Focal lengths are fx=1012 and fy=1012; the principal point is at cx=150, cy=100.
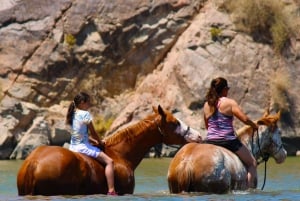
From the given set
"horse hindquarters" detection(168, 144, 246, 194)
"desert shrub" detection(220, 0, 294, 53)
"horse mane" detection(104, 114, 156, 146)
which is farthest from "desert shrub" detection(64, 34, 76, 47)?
"horse hindquarters" detection(168, 144, 246, 194)

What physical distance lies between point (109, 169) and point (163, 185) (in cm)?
621

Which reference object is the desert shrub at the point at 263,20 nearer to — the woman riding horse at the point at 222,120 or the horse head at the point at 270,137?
the horse head at the point at 270,137

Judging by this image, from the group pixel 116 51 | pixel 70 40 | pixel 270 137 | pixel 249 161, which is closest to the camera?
pixel 249 161

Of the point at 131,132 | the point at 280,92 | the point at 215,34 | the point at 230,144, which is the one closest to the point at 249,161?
the point at 230,144

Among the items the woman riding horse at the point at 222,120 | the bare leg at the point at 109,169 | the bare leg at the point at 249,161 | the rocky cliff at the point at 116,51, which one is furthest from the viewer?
the rocky cliff at the point at 116,51

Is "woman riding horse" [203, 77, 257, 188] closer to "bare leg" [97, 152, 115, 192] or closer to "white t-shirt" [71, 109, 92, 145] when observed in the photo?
"bare leg" [97, 152, 115, 192]

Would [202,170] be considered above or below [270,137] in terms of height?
below

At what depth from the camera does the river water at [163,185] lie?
14727 mm

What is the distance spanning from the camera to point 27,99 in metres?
39.3

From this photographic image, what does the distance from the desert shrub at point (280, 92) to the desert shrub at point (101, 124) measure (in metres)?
6.21

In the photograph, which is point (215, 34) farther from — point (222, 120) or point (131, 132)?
point (222, 120)

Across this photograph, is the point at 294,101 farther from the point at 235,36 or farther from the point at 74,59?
the point at 74,59

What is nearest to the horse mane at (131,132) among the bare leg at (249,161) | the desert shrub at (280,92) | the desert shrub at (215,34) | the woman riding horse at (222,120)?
the woman riding horse at (222,120)

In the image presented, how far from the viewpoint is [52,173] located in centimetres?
1444
